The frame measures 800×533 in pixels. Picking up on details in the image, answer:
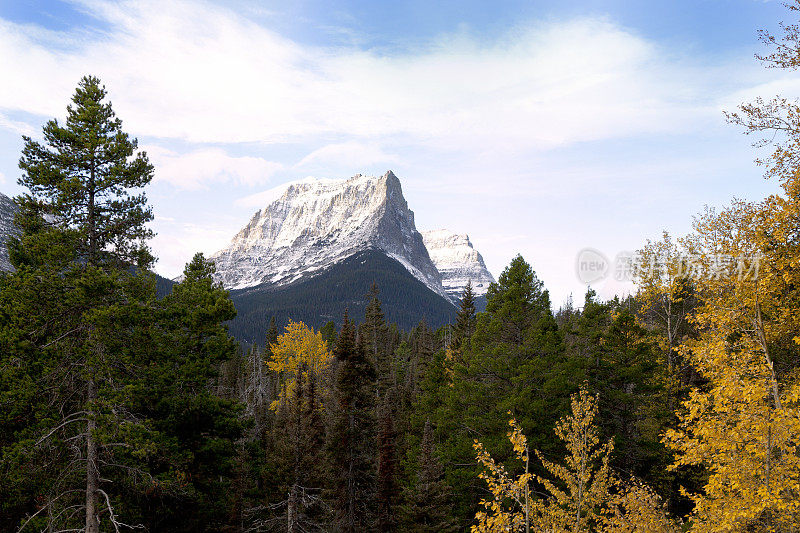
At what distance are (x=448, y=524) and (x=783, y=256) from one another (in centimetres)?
1689

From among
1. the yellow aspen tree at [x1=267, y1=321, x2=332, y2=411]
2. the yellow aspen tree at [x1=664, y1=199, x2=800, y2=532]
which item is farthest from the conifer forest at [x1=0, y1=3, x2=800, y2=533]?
the yellow aspen tree at [x1=267, y1=321, x2=332, y2=411]

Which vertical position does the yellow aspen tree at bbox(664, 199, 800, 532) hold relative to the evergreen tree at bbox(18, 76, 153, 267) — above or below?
below

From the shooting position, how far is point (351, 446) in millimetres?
24500

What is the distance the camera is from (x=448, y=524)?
19469mm

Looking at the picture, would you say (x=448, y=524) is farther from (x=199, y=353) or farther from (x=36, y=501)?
(x=36, y=501)

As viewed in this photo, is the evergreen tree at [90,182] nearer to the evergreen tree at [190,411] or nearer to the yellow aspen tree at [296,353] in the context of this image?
the evergreen tree at [190,411]

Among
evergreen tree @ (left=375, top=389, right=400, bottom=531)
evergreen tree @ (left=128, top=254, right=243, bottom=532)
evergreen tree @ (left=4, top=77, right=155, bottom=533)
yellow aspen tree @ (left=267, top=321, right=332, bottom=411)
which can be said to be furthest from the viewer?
yellow aspen tree @ (left=267, top=321, right=332, bottom=411)

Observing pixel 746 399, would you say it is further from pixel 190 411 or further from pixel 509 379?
pixel 190 411

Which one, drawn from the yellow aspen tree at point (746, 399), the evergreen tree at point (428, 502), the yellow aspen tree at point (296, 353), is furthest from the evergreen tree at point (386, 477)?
the yellow aspen tree at point (746, 399)

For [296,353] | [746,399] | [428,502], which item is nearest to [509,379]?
[428,502]

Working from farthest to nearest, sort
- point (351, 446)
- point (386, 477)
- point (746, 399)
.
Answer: point (386, 477) → point (351, 446) → point (746, 399)

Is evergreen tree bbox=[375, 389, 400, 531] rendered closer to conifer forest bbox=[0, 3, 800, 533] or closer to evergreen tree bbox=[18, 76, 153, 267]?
conifer forest bbox=[0, 3, 800, 533]

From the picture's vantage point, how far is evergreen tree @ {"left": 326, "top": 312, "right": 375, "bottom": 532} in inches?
947

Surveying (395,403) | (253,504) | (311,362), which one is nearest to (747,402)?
(253,504)
